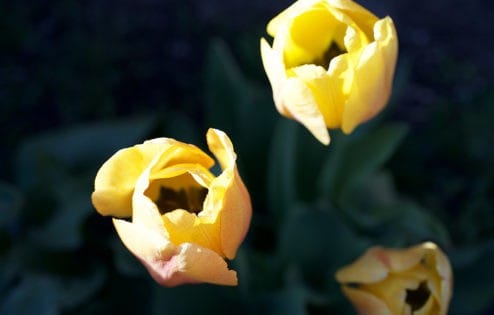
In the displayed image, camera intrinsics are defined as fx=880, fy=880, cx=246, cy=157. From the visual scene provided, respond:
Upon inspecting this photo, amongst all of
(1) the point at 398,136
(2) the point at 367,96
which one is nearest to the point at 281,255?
(1) the point at 398,136

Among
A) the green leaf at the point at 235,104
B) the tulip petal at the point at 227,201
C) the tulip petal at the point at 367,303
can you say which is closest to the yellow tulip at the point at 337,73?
the tulip petal at the point at 227,201

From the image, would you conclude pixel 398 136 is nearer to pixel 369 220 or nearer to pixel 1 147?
pixel 369 220

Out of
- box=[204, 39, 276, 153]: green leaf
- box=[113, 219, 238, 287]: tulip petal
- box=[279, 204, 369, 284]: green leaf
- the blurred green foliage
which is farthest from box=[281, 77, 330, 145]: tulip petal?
box=[204, 39, 276, 153]: green leaf

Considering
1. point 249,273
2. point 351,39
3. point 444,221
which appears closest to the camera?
point 351,39

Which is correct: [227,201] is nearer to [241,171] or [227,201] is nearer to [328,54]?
[328,54]

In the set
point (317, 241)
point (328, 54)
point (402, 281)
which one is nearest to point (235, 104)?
point (317, 241)

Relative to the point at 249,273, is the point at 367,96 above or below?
above

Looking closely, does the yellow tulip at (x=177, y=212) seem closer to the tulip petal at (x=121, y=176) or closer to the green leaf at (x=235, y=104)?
the tulip petal at (x=121, y=176)
